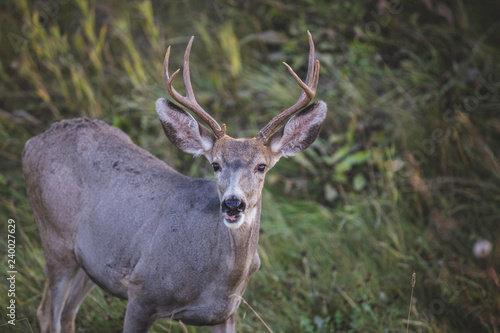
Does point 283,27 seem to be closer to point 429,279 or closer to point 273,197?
point 273,197

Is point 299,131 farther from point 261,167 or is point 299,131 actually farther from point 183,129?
point 183,129

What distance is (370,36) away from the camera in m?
6.87

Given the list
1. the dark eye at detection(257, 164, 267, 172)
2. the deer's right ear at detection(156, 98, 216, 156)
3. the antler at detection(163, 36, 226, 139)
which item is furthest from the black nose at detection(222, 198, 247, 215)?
the deer's right ear at detection(156, 98, 216, 156)

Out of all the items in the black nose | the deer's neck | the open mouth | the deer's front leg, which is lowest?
the deer's front leg

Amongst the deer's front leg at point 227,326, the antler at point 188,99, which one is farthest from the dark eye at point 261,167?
the deer's front leg at point 227,326

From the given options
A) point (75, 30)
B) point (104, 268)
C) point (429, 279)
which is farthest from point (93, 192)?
point (75, 30)

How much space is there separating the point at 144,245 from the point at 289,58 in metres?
3.91

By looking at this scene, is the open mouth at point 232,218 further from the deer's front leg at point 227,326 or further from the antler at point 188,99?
the deer's front leg at point 227,326

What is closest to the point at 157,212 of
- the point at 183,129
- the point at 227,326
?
the point at 183,129

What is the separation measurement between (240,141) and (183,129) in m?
0.45

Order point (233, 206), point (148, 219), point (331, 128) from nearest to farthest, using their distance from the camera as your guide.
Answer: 1. point (233, 206)
2. point (148, 219)
3. point (331, 128)

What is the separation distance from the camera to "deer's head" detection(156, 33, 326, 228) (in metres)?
3.48

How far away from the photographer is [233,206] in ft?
11.0

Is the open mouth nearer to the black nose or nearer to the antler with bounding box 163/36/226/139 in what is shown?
the black nose
